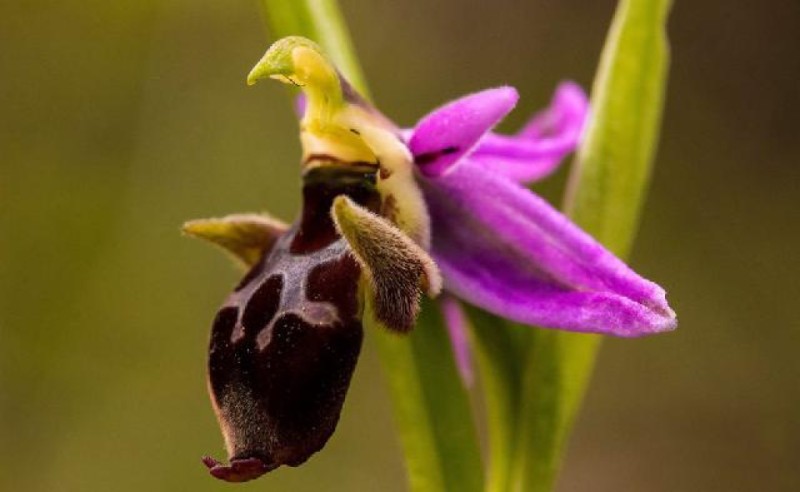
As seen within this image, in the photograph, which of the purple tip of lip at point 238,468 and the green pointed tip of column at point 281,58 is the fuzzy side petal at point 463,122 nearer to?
the green pointed tip of column at point 281,58

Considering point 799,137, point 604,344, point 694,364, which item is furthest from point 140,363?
point 799,137

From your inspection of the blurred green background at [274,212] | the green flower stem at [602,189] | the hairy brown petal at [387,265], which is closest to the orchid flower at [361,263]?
the hairy brown petal at [387,265]

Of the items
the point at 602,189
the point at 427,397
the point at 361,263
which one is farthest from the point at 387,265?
the point at 602,189

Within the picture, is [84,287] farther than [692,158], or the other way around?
[692,158]

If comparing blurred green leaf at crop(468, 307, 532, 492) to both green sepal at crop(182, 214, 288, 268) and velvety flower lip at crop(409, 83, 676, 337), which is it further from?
green sepal at crop(182, 214, 288, 268)

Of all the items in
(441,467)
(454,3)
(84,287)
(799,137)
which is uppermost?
(441,467)

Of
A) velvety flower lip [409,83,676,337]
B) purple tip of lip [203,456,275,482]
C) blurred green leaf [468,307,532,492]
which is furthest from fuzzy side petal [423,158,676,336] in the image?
purple tip of lip [203,456,275,482]

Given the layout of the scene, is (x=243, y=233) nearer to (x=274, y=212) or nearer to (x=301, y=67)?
(x=301, y=67)

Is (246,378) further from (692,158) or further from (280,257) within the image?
(692,158)
